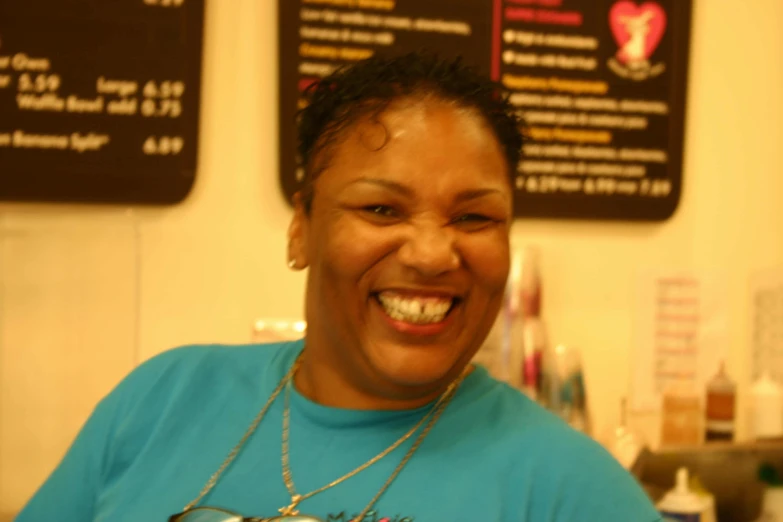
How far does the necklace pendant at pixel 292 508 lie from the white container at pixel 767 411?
3.55 ft

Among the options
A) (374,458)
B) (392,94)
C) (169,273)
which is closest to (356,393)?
(374,458)

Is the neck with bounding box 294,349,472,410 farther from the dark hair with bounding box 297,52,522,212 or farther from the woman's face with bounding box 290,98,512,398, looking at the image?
the dark hair with bounding box 297,52,522,212

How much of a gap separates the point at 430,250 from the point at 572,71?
0.89 metres

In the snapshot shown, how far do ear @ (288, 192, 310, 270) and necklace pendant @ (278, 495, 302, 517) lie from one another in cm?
28

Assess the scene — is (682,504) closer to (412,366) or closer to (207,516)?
(412,366)

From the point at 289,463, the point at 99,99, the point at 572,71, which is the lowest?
the point at 289,463

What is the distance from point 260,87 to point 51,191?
412 millimetres

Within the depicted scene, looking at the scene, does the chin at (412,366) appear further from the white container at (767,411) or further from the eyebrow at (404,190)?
the white container at (767,411)

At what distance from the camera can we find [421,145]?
817 mm

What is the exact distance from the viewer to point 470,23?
1.49 meters

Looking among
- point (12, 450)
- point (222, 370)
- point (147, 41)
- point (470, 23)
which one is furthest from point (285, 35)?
point (12, 450)

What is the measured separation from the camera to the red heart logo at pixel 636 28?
1.56 m

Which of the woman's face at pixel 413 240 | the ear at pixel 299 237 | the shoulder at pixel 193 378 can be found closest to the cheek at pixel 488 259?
the woman's face at pixel 413 240

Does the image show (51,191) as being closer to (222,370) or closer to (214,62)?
(214,62)
